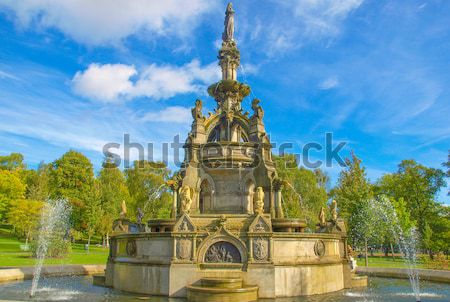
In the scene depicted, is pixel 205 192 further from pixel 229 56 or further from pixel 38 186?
pixel 38 186

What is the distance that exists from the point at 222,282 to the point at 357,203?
1114 inches

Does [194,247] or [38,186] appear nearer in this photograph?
[194,247]

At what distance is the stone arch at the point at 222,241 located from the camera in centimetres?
1561

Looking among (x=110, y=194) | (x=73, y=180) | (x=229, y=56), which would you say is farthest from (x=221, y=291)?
(x=73, y=180)

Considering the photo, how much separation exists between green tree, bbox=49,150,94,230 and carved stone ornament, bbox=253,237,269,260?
141ft

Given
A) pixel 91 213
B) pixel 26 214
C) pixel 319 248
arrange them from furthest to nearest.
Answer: pixel 91 213 < pixel 26 214 < pixel 319 248

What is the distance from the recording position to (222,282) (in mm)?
14203

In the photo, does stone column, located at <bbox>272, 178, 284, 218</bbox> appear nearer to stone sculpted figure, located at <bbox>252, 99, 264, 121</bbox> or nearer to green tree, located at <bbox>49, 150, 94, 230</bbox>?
stone sculpted figure, located at <bbox>252, 99, 264, 121</bbox>

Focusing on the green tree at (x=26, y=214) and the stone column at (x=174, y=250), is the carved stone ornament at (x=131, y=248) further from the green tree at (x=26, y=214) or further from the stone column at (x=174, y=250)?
the green tree at (x=26, y=214)

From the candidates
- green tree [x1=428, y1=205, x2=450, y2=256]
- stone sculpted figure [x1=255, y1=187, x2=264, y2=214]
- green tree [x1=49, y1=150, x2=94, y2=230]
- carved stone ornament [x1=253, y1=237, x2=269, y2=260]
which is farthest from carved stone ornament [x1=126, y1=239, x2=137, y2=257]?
green tree [x1=428, y1=205, x2=450, y2=256]

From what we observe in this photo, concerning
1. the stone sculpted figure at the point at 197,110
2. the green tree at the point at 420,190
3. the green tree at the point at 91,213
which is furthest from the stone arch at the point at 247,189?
the green tree at the point at 420,190

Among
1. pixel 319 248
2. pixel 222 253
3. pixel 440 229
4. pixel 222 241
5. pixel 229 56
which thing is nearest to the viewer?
pixel 222 253

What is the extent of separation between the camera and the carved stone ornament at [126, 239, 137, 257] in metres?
17.3

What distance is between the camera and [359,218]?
39.2m
